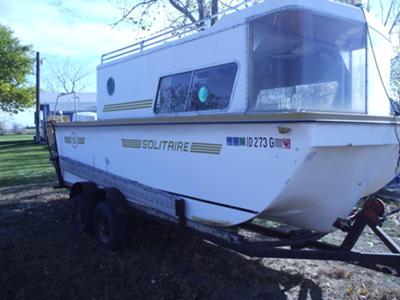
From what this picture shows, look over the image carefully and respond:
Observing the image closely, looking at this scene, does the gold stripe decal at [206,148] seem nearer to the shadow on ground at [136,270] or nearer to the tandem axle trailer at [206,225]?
the tandem axle trailer at [206,225]

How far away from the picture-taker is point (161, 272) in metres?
5.09

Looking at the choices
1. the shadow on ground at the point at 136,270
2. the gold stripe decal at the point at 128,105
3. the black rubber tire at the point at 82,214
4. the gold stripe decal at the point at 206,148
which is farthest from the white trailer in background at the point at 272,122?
the black rubber tire at the point at 82,214

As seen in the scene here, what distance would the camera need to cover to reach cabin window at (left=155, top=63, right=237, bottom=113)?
4582 millimetres

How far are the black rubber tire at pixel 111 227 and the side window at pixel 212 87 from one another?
179 centimetres

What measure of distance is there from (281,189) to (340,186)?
28.0 inches

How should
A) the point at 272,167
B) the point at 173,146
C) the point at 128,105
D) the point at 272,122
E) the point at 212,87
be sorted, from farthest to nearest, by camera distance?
the point at 128,105
the point at 173,146
the point at 212,87
the point at 272,167
the point at 272,122

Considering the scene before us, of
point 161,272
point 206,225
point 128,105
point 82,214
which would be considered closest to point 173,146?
point 206,225

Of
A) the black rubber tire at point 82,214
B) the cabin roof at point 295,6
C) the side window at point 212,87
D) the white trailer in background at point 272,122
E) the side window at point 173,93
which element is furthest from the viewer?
the black rubber tire at point 82,214

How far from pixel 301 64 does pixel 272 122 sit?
86 cm

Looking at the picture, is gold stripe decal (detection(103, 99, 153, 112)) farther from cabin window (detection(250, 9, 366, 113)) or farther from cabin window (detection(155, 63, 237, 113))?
cabin window (detection(250, 9, 366, 113))

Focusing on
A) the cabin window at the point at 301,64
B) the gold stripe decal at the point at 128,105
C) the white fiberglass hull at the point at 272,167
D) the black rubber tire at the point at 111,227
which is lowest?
the black rubber tire at the point at 111,227

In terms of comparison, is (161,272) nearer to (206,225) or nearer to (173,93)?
(206,225)

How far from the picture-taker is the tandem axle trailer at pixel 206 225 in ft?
13.5

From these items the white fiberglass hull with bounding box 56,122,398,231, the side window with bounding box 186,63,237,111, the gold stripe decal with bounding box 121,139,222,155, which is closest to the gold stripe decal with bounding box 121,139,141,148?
the gold stripe decal with bounding box 121,139,222,155
